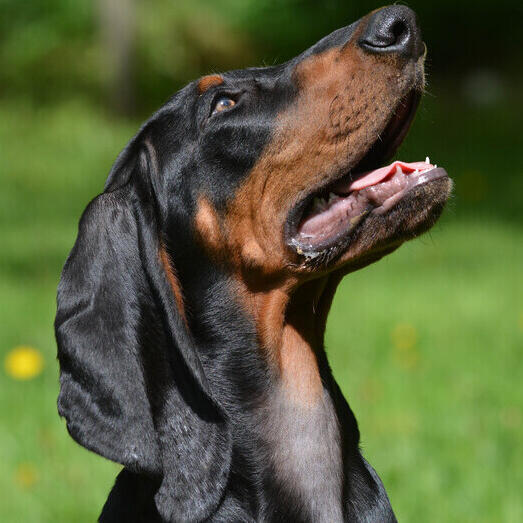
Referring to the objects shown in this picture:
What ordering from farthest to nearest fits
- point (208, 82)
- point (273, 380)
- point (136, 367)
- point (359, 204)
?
point (208, 82) < point (273, 380) < point (359, 204) < point (136, 367)

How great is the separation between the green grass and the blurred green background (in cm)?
2

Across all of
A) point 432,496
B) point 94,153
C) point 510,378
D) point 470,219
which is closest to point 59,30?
point 94,153

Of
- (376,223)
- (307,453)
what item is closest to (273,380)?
(307,453)

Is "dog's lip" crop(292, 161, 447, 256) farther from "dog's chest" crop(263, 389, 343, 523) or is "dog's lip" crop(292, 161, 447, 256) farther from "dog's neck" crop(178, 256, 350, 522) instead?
"dog's chest" crop(263, 389, 343, 523)

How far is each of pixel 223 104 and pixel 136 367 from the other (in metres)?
1.01

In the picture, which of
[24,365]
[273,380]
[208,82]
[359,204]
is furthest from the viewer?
[24,365]

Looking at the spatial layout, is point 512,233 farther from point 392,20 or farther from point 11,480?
point 392,20

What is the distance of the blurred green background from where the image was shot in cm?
552

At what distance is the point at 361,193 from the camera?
3.44 meters

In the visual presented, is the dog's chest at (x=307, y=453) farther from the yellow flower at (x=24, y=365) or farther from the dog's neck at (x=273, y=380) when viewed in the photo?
the yellow flower at (x=24, y=365)

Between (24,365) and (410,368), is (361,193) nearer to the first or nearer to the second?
(24,365)

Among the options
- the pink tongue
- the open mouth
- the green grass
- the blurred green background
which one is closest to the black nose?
the open mouth

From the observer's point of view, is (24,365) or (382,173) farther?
(24,365)

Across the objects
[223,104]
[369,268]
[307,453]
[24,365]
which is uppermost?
[223,104]
